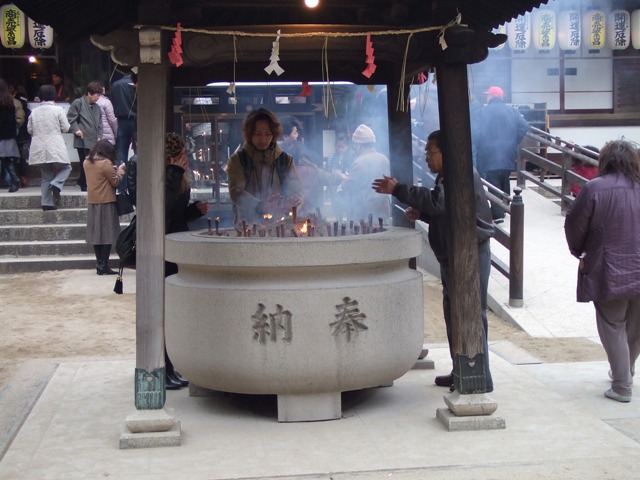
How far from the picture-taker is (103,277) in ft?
40.2

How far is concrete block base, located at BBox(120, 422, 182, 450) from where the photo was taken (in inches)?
205

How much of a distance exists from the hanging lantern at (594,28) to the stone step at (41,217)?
417 inches

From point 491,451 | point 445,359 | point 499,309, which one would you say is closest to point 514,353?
point 445,359

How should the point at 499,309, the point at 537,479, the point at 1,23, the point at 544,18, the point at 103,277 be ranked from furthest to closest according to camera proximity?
the point at 544,18 → the point at 1,23 → the point at 103,277 → the point at 499,309 → the point at 537,479

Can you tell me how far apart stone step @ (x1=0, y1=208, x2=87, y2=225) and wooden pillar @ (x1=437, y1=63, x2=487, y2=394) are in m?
9.35

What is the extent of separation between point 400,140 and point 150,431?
133 inches

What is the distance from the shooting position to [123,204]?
12.1 m

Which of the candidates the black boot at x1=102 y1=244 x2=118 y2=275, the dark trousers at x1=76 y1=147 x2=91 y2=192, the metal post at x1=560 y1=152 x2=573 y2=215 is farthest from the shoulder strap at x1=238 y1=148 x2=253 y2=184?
the dark trousers at x1=76 y1=147 x2=91 y2=192

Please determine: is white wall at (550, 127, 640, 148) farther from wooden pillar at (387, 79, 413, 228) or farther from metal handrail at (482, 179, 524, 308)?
wooden pillar at (387, 79, 413, 228)

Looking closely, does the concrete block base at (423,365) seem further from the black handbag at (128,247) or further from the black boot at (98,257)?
the black boot at (98,257)

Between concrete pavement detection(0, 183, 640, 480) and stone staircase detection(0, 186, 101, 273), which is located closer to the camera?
concrete pavement detection(0, 183, 640, 480)

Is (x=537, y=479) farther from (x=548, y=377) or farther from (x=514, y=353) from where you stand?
(x=514, y=353)

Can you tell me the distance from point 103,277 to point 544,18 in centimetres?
1041

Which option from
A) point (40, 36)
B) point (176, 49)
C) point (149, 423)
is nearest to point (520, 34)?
point (40, 36)
